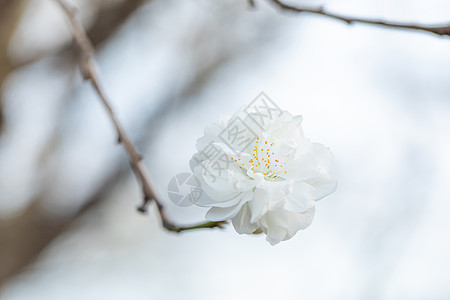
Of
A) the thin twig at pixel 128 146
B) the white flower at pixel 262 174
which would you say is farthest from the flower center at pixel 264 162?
the thin twig at pixel 128 146

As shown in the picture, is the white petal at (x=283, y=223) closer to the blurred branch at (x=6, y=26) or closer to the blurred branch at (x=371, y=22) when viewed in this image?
the blurred branch at (x=371, y=22)

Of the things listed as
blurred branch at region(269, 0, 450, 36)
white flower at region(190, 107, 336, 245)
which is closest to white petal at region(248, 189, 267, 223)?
white flower at region(190, 107, 336, 245)

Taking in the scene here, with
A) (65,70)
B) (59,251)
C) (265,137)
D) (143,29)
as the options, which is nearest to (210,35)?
(143,29)

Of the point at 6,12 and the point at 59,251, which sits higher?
the point at 6,12

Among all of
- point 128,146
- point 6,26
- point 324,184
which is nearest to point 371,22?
point 324,184

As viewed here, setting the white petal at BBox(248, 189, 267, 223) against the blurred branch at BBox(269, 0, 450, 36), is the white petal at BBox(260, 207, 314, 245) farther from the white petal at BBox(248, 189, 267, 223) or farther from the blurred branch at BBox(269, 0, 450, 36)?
the blurred branch at BBox(269, 0, 450, 36)

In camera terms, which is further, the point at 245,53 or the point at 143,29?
the point at 245,53

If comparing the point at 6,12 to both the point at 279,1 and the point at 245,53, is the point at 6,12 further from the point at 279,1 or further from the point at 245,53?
the point at 279,1

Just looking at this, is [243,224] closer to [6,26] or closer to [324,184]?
[324,184]
